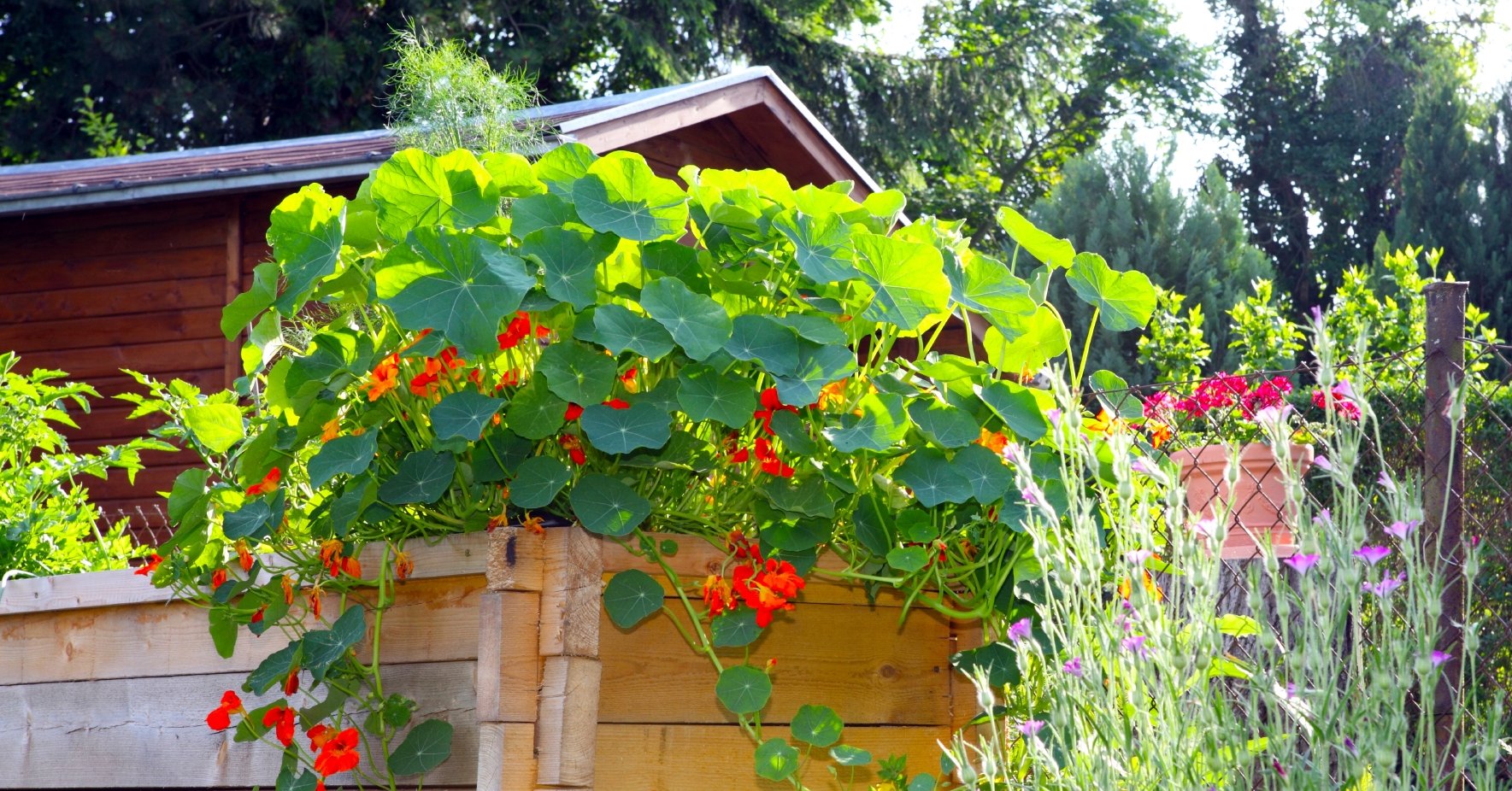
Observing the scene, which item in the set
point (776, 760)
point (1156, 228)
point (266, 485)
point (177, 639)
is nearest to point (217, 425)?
point (266, 485)

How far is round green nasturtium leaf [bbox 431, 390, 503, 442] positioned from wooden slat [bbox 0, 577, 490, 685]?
0.76ft

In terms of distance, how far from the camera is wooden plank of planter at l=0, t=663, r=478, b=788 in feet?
6.66

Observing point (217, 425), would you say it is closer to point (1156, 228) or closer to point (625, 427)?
point (625, 427)

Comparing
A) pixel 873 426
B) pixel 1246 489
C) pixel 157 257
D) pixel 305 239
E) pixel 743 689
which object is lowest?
pixel 743 689

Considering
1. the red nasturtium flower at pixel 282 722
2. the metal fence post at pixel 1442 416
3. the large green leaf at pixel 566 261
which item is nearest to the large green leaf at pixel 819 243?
the large green leaf at pixel 566 261

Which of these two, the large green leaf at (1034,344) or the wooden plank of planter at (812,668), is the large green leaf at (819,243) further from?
the wooden plank of planter at (812,668)

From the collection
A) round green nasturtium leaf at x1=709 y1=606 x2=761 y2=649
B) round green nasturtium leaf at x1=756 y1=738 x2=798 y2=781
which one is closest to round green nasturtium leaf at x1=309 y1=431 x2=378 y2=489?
round green nasturtium leaf at x1=709 y1=606 x2=761 y2=649

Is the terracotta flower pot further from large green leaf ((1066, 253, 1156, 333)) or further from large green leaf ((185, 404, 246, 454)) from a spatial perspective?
large green leaf ((185, 404, 246, 454))

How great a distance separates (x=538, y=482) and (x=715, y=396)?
0.23m

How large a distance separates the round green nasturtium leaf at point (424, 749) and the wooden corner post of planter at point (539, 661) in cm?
14

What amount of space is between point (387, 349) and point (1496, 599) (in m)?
4.23

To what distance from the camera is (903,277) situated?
5.14ft

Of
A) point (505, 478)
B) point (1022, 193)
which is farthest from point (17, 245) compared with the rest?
point (1022, 193)

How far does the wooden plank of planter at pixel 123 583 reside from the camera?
165cm
